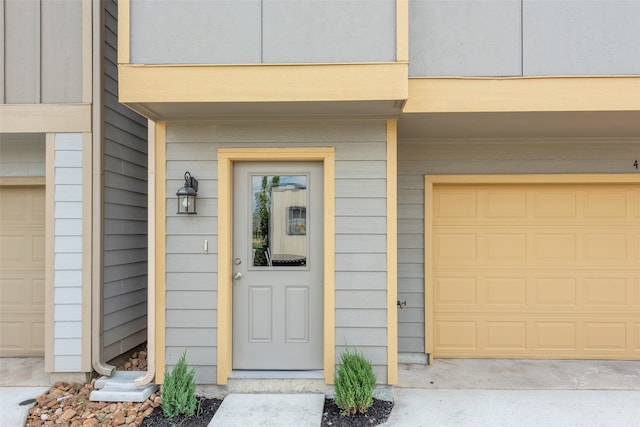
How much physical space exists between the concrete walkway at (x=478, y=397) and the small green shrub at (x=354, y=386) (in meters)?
0.21

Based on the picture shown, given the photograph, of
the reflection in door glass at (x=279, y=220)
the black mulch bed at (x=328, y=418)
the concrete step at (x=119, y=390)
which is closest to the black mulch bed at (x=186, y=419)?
the black mulch bed at (x=328, y=418)

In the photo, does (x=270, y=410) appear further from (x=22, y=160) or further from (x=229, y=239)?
(x=22, y=160)

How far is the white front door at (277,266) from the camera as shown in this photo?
3.32 metres

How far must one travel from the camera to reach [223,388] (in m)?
3.22

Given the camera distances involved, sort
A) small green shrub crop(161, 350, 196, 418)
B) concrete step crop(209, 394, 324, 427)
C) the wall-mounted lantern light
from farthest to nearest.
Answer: the wall-mounted lantern light < small green shrub crop(161, 350, 196, 418) < concrete step crop(209, 394, 324, 427)

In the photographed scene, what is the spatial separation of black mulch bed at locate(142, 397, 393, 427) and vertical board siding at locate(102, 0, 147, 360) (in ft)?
3.16

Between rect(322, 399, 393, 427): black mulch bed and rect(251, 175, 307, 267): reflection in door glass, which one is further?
rect(251, 175, 307, 267): reflection in door glass

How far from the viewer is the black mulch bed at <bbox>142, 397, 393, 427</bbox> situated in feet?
9.19

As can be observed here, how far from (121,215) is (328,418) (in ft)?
8.59

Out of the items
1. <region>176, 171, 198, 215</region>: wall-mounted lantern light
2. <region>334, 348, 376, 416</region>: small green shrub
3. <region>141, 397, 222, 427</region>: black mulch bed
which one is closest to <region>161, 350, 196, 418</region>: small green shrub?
<region>141, 397, 222, 427</region>: black mulch bed

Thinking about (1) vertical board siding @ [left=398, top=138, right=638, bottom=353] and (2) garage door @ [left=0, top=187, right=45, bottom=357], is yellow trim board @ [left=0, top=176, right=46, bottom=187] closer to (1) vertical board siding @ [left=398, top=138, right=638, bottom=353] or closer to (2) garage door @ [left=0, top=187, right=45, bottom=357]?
(2) garage door @ [left=0, top=187, right=45, bottom=357]

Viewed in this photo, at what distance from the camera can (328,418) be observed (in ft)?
9.39

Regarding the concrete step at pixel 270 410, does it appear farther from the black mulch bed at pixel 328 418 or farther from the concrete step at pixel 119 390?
the concrete step at pixel 119 390

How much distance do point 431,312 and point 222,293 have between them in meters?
2.12
